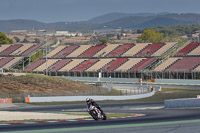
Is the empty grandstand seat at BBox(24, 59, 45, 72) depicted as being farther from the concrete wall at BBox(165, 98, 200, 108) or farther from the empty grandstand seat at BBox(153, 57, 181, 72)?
the concrete wall at BBox(165, 98, 200, 108)

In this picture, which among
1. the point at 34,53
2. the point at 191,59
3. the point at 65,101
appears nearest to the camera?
the point at 65,101

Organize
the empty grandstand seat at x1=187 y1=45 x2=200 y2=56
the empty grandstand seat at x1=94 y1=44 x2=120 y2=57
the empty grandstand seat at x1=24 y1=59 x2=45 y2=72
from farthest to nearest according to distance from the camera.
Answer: the empty grandstand seat at x1=24 y1=59 x2=45 y2=72 → the empty grandstand seat at x1=94 y1=44 x2=120 y2=57 → the empty grandstand seat at x1=187 y1=45 x2=200 y2=56

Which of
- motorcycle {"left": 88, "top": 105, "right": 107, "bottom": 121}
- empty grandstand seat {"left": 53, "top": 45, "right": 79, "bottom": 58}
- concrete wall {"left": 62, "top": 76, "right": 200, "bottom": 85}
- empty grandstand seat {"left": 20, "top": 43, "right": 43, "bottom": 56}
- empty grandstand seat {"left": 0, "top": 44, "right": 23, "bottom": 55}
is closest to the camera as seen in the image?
motorcycle {"left": 88, "top": 105, "right": 107, "bottom": 121}

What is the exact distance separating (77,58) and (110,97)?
55.1m

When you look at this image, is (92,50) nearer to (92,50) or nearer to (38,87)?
(92,50)

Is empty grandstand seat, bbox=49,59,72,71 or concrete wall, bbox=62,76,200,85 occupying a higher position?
empty grandstand seat, bbox=49,59,72,71

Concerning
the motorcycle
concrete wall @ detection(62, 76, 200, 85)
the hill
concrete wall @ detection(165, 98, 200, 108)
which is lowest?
concrete wall @ detection(62, 76, 200, 85)

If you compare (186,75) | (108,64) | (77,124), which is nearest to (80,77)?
(108,64)

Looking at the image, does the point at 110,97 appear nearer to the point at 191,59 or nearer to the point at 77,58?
the point at 191,59

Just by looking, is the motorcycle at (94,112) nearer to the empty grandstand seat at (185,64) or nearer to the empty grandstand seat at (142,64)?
the empty grandstand seat at (185,64)

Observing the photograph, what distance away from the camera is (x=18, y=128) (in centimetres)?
2572

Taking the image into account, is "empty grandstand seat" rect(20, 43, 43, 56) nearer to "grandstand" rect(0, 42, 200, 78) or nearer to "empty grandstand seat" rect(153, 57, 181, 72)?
"grandstand" rect(0, 42, 200, 78)

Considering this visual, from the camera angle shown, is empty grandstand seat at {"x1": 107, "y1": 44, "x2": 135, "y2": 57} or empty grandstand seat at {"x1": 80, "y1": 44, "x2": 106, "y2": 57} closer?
empty grandstand seat at {"x1": 107, "y1": 44, "x2": 135, "y2": 57}

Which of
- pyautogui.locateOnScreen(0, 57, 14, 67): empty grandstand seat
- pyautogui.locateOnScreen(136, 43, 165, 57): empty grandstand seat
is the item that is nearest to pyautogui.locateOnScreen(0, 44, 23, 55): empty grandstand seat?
pyautogui.locateOnScreen(0, 57, 14, 67): empty grandstand seat
